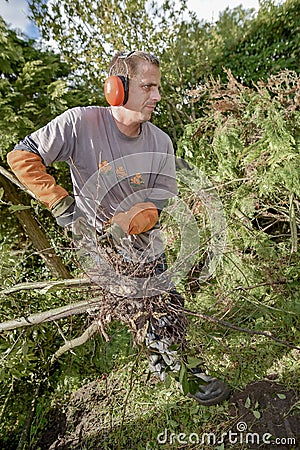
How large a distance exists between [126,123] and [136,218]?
18.6 inches


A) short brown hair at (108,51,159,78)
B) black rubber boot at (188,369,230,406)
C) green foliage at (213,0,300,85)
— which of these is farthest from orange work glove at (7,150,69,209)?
green foliage at (213,0,300,85)

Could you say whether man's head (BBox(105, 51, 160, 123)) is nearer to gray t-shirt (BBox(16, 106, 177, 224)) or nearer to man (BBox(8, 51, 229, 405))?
man (BBox(8, 51, 229, 405))

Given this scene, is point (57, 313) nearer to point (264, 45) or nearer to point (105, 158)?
point (105, 158)

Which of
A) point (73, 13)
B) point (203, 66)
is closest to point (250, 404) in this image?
point (203, 66)

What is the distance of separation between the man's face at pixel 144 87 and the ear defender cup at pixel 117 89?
4cm

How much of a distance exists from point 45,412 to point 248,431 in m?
1.36

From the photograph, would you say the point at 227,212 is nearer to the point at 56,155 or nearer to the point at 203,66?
the point at 56,155

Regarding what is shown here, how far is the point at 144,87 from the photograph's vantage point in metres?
1.40

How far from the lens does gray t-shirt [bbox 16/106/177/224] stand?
1452mm

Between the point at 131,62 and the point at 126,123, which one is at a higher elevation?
the point at 131,62

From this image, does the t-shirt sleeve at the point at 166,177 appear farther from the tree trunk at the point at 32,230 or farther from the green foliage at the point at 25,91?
the tree trunk at the point at 32,230

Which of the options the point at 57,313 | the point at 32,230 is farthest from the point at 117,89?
the point at 32,230

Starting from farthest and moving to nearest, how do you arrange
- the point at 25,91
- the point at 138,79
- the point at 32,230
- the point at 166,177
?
the point at 32,230
the point at 25,91
the point at 166,177
the point at 138,79

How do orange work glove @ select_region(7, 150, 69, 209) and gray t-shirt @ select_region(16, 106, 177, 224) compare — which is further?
gray t-shirt @ select_region(16, 106, 177, 224)
